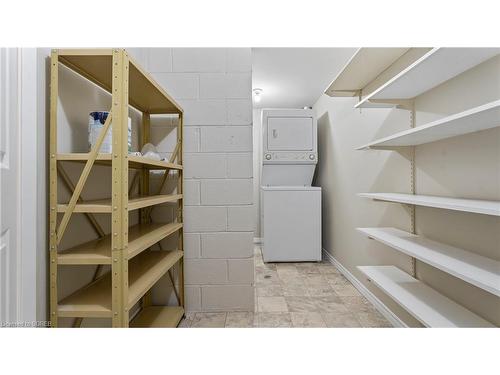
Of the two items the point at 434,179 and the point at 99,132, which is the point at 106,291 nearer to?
the point at 99,132

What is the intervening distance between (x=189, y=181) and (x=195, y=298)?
886mm

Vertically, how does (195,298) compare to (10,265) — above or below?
below

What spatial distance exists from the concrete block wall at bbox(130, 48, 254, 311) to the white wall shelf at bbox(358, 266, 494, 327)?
959 mm

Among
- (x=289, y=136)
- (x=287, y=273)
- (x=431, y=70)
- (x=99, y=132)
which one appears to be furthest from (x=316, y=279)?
(x=99, y=132)

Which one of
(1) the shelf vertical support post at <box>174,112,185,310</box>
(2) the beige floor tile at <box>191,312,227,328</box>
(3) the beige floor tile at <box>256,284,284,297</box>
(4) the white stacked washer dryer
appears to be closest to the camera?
(2) the beige floor tile at <box>191,312,227,328</box>

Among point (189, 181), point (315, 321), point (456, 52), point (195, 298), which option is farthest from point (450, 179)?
point (195, 298)

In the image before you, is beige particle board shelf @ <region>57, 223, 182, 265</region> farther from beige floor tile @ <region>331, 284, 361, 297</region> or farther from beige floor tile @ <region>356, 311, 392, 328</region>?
beige floor tile @ <region>331, 284, 361, 297</region>

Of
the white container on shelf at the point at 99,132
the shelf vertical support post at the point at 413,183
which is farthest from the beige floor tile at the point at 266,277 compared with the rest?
the white container on shelf at the point at 99,132

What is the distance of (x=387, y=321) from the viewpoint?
5.86 ft

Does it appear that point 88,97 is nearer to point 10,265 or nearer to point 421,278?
point 10,265

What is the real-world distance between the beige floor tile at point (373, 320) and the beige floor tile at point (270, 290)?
66 cm

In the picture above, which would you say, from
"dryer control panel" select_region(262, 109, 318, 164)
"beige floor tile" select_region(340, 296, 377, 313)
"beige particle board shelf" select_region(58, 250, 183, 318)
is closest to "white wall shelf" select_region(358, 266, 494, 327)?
"beige floor tile" select_region(340, 296, 377, 313)

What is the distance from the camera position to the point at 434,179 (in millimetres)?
1406

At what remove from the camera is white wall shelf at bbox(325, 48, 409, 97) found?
62.0 inches
